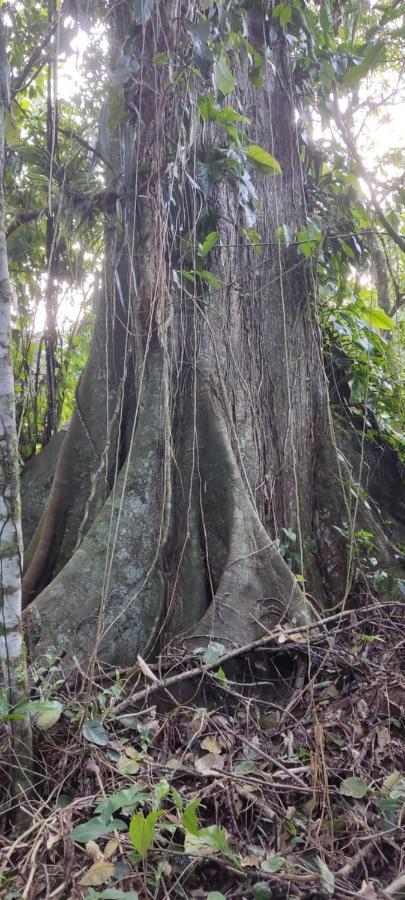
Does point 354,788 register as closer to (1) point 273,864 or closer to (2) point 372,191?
(1) point 273,864

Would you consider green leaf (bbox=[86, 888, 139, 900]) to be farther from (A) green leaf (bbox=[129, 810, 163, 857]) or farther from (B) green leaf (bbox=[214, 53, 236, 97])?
(B) green leaf (bbox=[214, 53, 236, 97])

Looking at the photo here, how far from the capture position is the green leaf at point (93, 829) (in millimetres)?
1519

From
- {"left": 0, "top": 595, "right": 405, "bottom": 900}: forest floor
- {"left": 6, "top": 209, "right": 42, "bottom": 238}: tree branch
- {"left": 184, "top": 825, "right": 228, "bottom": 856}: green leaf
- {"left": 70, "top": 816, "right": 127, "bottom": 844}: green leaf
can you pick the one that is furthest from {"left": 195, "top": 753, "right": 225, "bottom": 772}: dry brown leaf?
{"left": 6, "top": 209, "right": 42, "bottom": 238}: tree branch

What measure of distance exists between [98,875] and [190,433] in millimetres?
2134

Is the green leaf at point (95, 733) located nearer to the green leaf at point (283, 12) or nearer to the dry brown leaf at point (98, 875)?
the dry brown leaf at point (98, 875)

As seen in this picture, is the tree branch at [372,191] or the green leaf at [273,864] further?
the tree branch at [372,191]

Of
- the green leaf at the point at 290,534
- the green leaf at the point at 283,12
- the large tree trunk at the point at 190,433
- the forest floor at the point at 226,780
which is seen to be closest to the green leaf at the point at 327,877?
the forest floor at the point at 226,780

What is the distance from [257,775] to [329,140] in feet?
14.3

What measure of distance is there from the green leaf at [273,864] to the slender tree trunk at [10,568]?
2.49ft

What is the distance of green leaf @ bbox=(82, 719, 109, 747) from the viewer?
1950mm

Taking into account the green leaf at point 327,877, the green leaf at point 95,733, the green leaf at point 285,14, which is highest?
the green leaf at point 285,14

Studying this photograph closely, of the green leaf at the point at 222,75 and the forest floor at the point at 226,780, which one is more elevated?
the green leaf at the point at 222,75

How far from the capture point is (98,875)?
4.94ft

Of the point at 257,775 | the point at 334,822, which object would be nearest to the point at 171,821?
the point at 257,775
